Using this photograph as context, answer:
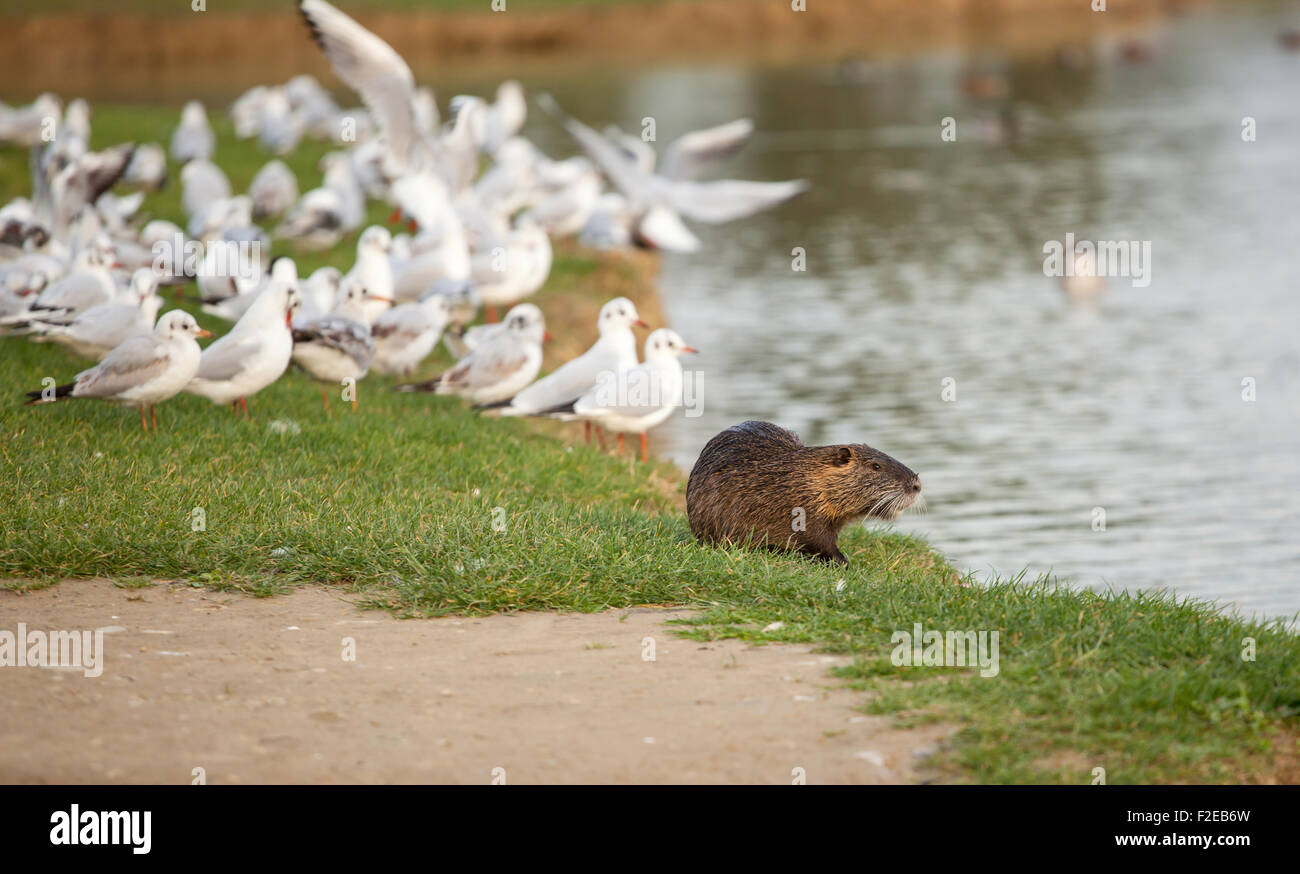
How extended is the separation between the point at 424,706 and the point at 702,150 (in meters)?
15.1

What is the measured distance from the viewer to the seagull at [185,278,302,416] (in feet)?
35.4

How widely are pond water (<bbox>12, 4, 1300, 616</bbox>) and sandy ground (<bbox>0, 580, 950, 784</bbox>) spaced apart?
490 cm

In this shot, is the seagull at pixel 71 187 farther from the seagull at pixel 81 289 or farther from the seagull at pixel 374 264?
the seagull at pixel 374 264

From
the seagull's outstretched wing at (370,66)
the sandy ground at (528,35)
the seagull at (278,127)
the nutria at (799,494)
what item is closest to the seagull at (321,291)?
the seagull's outstretched wing at (370,66)

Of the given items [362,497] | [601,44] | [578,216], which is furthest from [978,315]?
[601,44]

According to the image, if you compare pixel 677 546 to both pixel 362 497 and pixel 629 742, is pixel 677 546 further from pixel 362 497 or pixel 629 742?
pixel 629 742

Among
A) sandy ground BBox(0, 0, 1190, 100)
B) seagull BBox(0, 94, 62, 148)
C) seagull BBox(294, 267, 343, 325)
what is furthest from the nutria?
sandy ground BBox(0, 0, 1190, 100)

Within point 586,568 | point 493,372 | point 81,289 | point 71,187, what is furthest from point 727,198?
point 586,568

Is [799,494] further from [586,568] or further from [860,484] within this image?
[586,568]

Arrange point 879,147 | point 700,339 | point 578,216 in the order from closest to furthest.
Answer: point 700,339
point 578,216
point 879,147

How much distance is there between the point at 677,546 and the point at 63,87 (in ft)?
150

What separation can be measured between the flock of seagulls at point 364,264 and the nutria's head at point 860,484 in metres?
3.34

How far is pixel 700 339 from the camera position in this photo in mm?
19750

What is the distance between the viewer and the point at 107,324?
12289 mm
